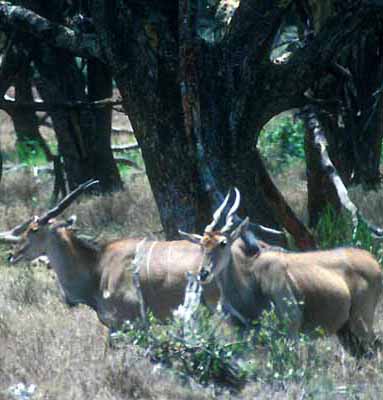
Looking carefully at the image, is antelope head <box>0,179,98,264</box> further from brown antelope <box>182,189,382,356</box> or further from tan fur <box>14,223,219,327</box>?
brown antelope <box>182,189,382,356</box>

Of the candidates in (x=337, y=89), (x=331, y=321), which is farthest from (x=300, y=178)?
(x=331, y=321)

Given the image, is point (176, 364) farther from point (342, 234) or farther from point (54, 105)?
point (54, 105)

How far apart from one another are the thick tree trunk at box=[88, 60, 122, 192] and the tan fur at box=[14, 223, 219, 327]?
6.29 metres

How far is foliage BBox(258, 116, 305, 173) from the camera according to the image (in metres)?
19.9

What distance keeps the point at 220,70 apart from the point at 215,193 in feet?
3.89

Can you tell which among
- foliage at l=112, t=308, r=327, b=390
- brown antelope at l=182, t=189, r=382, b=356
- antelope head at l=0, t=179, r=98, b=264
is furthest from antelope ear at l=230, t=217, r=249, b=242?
antelope head at l=0, t=179, r=98, b=264

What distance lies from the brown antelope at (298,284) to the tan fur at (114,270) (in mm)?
394

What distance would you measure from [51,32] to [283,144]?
34.5 feet

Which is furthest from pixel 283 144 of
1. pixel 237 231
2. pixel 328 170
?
pixel 237 231

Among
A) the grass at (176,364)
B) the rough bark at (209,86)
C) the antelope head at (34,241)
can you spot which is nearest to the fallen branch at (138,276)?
the grass at (176,364)

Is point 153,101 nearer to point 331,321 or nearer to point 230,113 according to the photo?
point 230,113

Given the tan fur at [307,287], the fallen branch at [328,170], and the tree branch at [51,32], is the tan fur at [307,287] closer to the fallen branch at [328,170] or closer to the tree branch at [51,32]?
the fallen branch at [328,170]

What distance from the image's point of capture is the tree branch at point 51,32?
1041 centimetres

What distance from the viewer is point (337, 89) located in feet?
39.6
